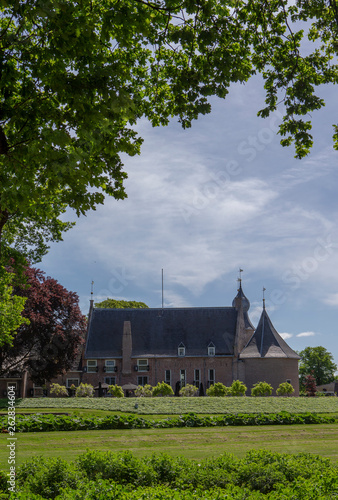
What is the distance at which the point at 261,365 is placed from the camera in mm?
46375

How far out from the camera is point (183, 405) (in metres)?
26.2

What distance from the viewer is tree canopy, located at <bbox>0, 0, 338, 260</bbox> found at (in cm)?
658

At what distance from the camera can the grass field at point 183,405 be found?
24.6 m

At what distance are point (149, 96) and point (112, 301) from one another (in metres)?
55.3

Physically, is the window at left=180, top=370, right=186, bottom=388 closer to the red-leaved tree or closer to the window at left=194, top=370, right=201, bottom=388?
→ the window at left=194, top=370, right=201, bottom=388

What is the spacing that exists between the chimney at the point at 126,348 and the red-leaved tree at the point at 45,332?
9.62 meters

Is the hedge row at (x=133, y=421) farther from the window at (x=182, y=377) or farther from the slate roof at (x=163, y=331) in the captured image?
the slate roof at (x=163, y=331)

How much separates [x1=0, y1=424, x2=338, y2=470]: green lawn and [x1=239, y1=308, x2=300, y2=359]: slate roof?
28136mm

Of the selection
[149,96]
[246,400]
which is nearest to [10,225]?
[149,96]

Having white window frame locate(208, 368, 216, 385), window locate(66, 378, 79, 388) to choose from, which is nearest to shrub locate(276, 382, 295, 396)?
white window frame locate(208, 368, 216, 385)

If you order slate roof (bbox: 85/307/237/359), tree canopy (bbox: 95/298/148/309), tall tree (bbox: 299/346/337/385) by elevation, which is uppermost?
tree canopy (bbox: 95/298/148/309)

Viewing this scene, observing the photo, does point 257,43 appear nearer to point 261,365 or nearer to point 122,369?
point 261,365

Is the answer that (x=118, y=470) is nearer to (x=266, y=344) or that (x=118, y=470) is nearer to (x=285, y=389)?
(x=285, y=389)

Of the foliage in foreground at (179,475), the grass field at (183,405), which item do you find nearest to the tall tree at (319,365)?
the grass field at (183,405)
